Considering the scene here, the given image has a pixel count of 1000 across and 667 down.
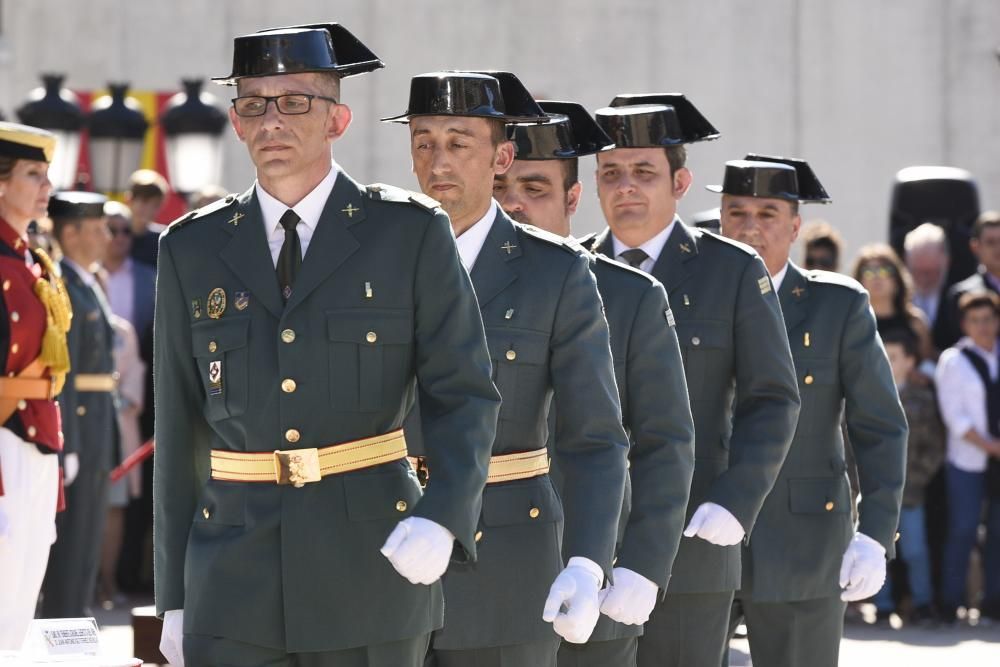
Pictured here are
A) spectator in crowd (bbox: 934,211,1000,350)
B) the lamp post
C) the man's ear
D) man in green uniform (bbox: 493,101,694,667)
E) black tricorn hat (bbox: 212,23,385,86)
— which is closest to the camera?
black tricorn hat (bbox: 212,23,385,86)

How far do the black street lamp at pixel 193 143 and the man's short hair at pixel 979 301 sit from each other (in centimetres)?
445

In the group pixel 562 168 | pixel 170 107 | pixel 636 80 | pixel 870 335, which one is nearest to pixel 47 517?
pixel 562 168

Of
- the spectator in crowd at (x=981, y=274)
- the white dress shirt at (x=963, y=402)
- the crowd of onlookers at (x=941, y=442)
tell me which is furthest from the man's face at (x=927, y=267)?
the white dress shirt at (x=963, y=402)

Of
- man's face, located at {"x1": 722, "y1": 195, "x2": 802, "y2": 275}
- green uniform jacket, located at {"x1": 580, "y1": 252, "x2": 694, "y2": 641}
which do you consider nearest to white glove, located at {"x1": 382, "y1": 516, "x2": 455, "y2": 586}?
green uniform jacket, located at {"x1": 580, "y1": 252, "x2": 694, "y2": 641}

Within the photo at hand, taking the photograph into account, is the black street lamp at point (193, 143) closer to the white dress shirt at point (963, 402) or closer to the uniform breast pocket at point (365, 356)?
the white dress shirt at point (963, 402)

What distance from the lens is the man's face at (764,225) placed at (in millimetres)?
6844

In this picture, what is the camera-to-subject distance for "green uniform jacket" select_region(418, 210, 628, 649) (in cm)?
468

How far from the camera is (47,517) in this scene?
6773 mm

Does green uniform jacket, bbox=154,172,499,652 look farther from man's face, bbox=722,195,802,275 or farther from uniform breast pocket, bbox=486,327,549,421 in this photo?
man's face, bbox=722,195,802,275

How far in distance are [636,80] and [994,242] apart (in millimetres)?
7160

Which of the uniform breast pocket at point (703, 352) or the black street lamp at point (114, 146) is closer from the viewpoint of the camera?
the uniform breast pocket at point (703, 352)

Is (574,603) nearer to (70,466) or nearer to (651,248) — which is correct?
(651,248)

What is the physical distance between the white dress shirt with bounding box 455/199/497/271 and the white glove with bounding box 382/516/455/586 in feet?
4.16

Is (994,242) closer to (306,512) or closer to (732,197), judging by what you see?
(732,197)
